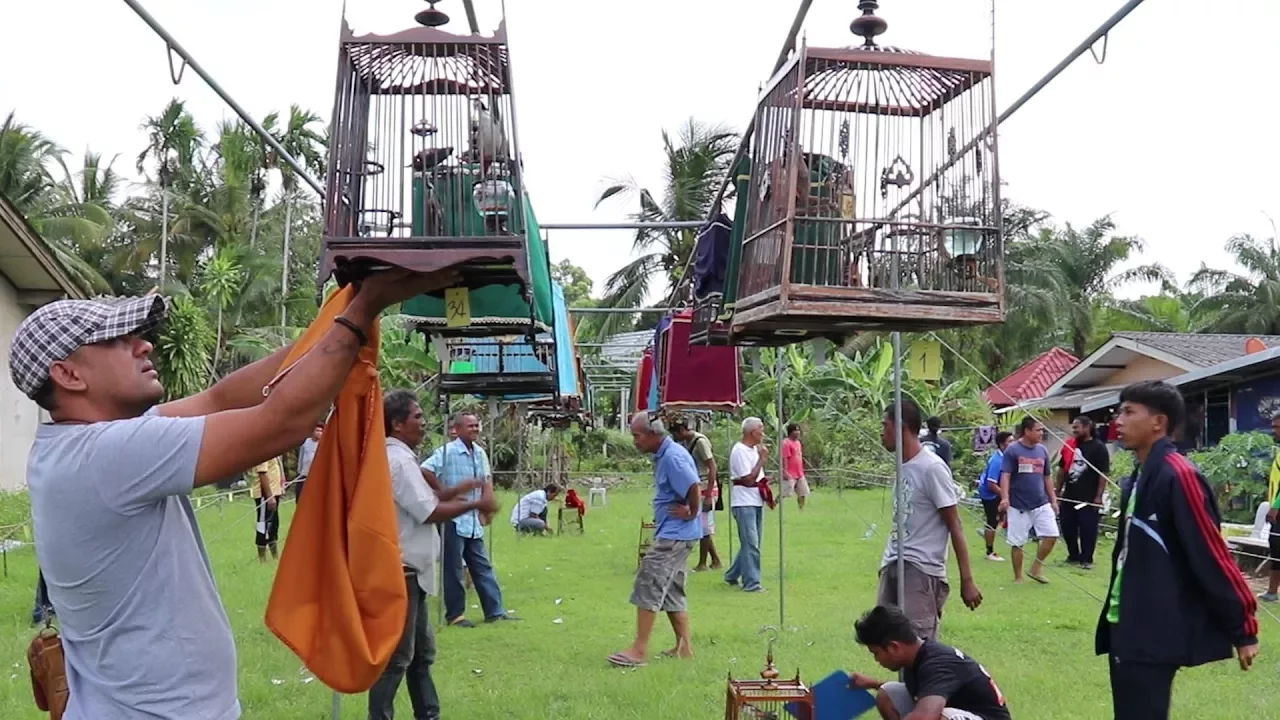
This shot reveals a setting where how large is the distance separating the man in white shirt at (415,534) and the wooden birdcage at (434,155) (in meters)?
1.65

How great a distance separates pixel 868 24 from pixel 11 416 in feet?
57.7

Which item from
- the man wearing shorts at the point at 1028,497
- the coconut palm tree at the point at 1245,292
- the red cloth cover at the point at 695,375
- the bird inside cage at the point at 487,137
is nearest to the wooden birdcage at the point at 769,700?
the bird inside cage at the point at 487,137

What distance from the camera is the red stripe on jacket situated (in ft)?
15.0

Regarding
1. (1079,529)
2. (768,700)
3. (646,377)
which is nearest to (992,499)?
(1079,529)

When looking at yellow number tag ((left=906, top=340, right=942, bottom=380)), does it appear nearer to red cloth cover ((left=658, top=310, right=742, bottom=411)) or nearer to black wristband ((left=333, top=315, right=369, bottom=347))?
red cloth cover ((left=658, top=310, right=742, bottom=411))

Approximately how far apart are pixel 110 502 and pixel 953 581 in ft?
37.5

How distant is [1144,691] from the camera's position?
15.3ft

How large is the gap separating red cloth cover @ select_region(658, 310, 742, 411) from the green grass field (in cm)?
190

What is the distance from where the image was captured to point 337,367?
7.59ft

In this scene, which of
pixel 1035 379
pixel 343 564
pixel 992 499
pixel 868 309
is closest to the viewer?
pixel 343 564

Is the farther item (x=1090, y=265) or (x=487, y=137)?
(x=1090, y=265)

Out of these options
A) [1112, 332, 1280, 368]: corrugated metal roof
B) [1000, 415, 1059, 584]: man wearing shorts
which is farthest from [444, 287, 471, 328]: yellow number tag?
[1112, 332, 1280, 368]: corrugated metal roof

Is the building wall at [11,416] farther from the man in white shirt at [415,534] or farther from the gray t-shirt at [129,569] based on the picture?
the gray t-shirt at [129,569]

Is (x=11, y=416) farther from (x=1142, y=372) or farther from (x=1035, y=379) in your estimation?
(x=1035, y=379)
